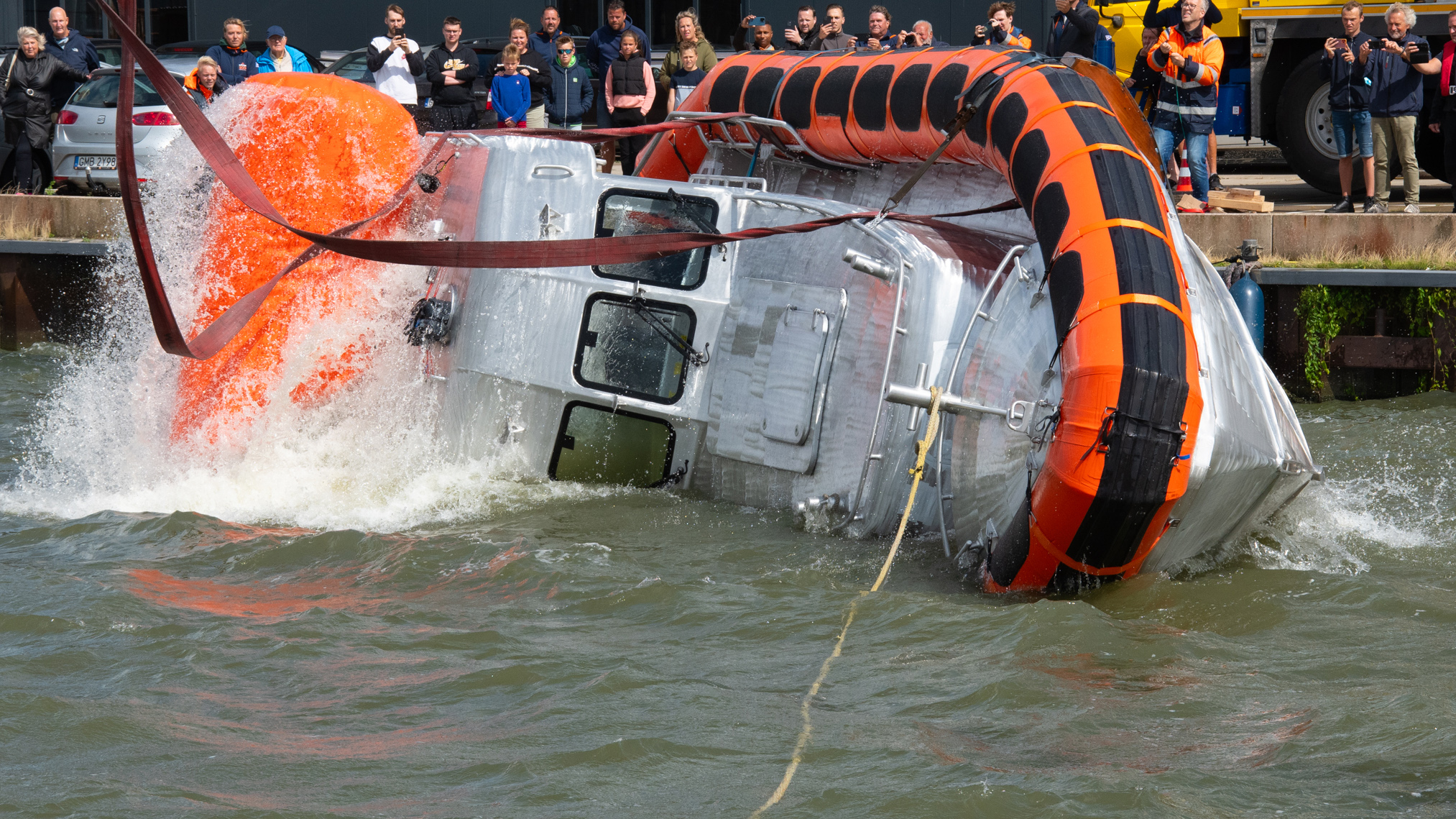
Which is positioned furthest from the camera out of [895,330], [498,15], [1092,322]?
[498,15]

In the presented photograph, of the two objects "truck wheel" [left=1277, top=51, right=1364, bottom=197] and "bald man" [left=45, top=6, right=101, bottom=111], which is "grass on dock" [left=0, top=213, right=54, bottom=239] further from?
"truck wheel" [left=1277, top=51, right=1364, bottom=197]

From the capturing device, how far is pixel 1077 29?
10742 millimetres

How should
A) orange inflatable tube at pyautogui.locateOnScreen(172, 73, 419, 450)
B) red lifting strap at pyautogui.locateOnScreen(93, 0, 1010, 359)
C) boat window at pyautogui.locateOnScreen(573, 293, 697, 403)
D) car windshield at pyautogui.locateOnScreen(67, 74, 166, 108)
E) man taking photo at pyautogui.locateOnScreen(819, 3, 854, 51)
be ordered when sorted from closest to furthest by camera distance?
red lifting strap at pyautogui.locateOnScreen(93, 0, 1010, 359) → boat window at pyautogui.locateOnScreen(573, 293, 697, 403) → orange inflatable tube at pyautogui.locateOnScreen(172, 73, 419, 450) → man taking photo at pyautogui.locateOnScreen(819, 3, 854, 51) → car windshield at pyautogui.locateOnScreen(67, 74, 166, 108)

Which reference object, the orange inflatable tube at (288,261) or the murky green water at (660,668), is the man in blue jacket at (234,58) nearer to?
the orange inflatable tube at (288,261)

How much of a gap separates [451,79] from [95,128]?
3.14 m

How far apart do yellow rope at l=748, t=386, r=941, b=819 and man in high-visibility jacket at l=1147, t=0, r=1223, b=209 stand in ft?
17.9

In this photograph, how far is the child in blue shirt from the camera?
38.4ft

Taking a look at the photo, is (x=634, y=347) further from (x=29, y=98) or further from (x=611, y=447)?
(x=29, y=98)

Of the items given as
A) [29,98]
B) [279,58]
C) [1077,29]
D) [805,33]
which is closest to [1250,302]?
[1077,29]

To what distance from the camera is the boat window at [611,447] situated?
248 inches

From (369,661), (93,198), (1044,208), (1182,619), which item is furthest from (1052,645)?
(93,198)

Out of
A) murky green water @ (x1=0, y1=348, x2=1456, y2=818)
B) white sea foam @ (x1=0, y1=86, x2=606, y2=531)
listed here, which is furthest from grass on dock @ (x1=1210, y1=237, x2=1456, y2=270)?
white sea foam @ (x1=0, y1=86, x2=606, y2=531)

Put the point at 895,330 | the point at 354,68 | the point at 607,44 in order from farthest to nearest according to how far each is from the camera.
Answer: the point at 354,68 < the point at 607,44 < the point at 895,330

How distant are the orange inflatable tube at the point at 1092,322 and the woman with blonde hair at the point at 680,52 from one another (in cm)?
586
